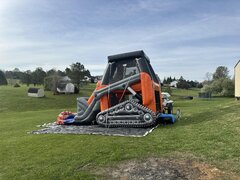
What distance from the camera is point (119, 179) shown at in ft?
18.5

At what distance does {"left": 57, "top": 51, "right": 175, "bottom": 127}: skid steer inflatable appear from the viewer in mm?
Result: 12578

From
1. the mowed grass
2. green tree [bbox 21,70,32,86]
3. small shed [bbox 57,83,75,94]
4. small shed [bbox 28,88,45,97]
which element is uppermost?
green tree [bbox 21,70,32,86]

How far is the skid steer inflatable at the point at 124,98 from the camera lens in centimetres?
1258

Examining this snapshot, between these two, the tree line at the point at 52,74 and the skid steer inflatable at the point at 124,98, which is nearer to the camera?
the skid steer inflatable at the point at 124,98

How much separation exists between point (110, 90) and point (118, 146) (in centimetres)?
560

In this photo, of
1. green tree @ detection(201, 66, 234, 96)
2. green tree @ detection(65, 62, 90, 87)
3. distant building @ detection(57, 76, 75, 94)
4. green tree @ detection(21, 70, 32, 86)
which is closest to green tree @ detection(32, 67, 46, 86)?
green tree @ detection(21, 70, 32, 86)

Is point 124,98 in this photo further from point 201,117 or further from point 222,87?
point 222,87

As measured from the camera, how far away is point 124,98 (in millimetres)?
14156

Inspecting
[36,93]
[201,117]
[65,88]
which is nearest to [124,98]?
[201,117]

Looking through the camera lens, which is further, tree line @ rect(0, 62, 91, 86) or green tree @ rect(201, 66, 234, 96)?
tree line @ rect(0, 62, 91, 86)

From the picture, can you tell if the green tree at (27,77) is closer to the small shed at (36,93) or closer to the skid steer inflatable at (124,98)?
the small shed at (36,93)

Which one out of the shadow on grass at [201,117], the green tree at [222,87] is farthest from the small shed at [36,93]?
the shadow on grass at [201,117]

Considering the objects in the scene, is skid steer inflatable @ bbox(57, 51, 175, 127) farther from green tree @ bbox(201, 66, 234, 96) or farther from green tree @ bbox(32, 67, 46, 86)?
green tree @ bbox(32, 67, 46, 86)

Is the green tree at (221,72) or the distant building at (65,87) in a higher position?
the green tree at (221,72)
